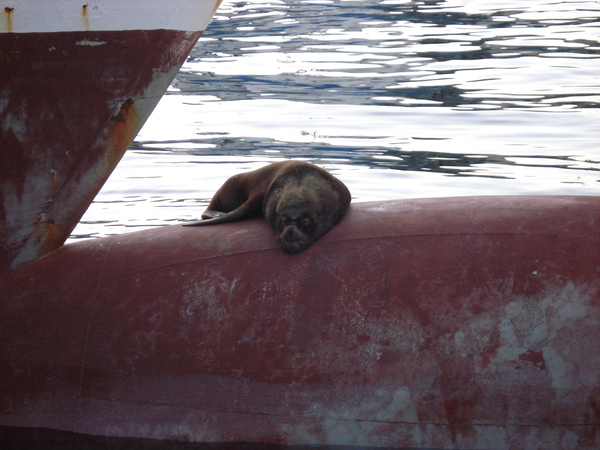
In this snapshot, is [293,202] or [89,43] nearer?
[89,43]

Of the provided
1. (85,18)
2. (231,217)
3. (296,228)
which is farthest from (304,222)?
(85,18)

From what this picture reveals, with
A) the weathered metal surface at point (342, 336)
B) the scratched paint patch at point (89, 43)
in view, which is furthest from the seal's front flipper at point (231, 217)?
the scratched paint patch at point (89, 43)

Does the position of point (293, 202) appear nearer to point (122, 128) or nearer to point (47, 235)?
point (122, 128)

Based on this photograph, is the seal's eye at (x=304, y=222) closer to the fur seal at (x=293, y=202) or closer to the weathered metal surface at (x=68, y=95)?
the fur seal at (x=293, y=202)

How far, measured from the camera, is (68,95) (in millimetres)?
4477

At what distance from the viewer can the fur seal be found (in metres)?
4.45

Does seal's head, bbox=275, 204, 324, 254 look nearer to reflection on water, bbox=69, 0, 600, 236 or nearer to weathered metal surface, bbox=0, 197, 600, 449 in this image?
weathered metal surface, bbox=0, 197, 600, 449

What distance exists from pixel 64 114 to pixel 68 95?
101 millimetres

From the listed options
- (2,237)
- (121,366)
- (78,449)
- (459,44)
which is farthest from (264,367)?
(459,44)

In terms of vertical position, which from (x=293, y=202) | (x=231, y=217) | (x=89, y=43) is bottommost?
(x=231, y=217)

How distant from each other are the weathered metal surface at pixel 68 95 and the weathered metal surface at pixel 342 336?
352mm

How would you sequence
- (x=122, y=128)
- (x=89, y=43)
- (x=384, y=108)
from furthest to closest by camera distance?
1. (x=384, y=108)
2. (x=122, y=128)
3. (x=89, y=43)

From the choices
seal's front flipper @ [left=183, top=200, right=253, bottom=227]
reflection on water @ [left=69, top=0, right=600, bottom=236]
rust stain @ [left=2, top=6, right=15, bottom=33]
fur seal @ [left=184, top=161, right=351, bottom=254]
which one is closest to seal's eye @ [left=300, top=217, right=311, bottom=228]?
fur seal @ [left=184, top=161, right=351, bottom=254]

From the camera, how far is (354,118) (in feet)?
41.7
